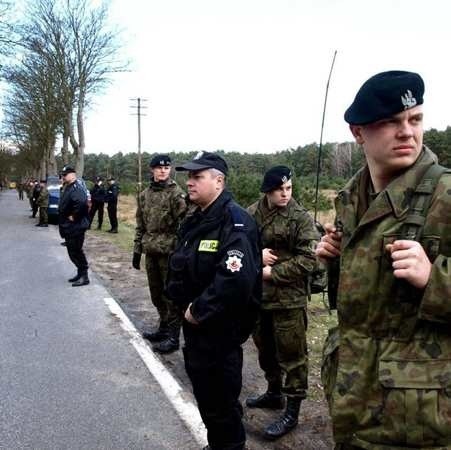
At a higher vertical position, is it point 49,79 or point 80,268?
point 49,79

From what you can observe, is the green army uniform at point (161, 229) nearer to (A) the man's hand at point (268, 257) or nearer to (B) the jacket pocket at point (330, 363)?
(A) the man's hand at point (268, 257)

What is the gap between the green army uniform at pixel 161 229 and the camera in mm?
5176

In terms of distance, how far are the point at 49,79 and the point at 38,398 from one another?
24.0 metres

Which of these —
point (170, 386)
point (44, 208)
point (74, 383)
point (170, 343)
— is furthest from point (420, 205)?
point (44, 208)

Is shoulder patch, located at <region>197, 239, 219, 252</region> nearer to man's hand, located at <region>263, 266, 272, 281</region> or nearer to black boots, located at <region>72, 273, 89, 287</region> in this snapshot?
man's hand, located at <region>263, 266, 272, 281</region>

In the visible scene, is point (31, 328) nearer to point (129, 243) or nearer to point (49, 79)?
point (129, 243)

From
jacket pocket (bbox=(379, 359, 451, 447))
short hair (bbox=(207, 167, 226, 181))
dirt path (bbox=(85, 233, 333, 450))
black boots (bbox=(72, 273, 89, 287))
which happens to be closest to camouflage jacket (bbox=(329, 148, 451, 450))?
jacket pocket (bbox=(379, 359, 451, 447))

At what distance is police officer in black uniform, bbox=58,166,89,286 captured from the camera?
799 centimetres

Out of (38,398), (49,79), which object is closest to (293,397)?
(38,398)

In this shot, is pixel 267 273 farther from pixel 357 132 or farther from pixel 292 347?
pixel 357 132

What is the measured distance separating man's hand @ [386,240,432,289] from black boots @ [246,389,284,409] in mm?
2566

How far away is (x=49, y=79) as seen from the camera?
2466 centimetres

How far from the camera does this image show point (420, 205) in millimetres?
1434

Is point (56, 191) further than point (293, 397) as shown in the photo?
Yes
